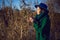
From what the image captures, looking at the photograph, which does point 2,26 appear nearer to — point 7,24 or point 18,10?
point 7,24

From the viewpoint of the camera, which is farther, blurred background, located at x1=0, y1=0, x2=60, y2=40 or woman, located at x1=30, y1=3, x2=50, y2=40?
blurred background, located at x1=0, y1=0, x2=60, y2=40

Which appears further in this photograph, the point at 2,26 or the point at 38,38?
the point at 2,26

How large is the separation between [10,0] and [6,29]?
294 mm

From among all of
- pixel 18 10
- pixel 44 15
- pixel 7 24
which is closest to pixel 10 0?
pixel 18 10

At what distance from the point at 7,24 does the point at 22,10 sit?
208 millimetres

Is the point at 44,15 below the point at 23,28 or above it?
above

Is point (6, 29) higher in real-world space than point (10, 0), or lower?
lower

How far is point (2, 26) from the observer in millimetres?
1770

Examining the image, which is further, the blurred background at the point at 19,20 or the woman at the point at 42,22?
the blurred background at the point at 19,20

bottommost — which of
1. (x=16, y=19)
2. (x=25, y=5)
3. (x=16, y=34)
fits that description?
(x=16, y=34)

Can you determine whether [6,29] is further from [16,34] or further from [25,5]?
[25,5]

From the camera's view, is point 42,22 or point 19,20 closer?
point 42,22

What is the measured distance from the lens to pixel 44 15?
4.43ft

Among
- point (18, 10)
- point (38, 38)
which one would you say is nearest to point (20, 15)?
point (18, 10)
